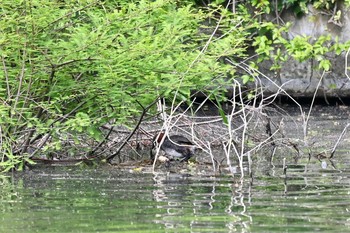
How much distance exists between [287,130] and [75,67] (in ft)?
15.7

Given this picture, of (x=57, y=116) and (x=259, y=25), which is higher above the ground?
(x=259, y=25)

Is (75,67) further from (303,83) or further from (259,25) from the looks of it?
(303,83)

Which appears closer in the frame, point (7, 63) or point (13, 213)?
point (13, 213)

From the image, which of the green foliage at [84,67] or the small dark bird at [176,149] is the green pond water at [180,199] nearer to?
the green foliage at [84,67]

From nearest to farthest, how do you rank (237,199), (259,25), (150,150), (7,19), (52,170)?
(237,199) → (7,19) → (52,170) → (150,150) → (259,25)

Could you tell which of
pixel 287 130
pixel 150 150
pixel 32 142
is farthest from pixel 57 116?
pixel 287 130

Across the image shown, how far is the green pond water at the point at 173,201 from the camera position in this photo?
7480mm

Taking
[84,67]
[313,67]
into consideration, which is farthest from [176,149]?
[313,67]

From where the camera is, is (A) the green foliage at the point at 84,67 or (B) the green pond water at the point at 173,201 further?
(A) the green foliage at the point at 84,67

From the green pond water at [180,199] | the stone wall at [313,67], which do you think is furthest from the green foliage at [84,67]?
the stone wall at [313,67]

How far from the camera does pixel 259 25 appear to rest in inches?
671

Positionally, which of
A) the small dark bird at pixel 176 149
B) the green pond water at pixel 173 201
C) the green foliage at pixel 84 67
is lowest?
the green pond water at pixel 173 201

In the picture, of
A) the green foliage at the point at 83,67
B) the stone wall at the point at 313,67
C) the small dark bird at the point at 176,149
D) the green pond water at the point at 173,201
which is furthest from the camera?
the stone wall at the point at 313,67

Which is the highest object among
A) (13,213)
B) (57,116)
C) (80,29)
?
(80,29)
